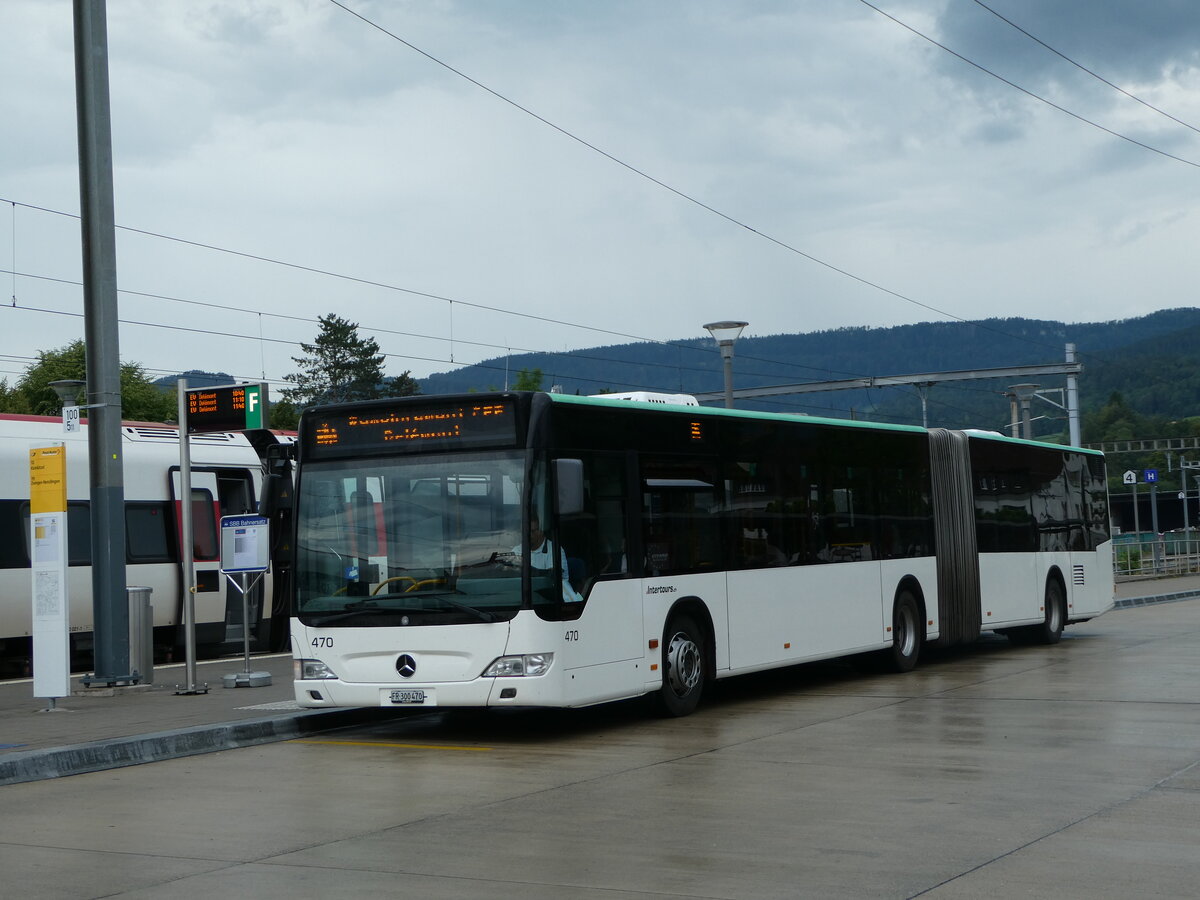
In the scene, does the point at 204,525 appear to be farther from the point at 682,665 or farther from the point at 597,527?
the point at 597,527

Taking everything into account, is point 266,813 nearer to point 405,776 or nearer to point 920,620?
point 405,776

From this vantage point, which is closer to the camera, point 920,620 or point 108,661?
point 108,661

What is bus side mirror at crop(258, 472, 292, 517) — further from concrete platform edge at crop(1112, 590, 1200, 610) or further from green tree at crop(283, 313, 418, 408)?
green tree at crop(283, 313, 418, 408)

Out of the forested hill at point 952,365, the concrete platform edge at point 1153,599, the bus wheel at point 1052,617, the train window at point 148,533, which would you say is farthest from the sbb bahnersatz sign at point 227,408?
the forested hill at point 952,365

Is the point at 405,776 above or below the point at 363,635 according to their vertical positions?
below

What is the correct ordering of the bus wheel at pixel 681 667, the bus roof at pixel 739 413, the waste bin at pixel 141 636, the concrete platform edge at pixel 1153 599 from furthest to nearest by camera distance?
the concrete platform edge at pixel 1153 599 → the waste bin at pixel 141 636 → the bus wheel at pixel 681 667 → the bus roof at pixel 739 413

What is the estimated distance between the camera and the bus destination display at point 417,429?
40.8 feet

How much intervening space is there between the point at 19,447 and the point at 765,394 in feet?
93.3

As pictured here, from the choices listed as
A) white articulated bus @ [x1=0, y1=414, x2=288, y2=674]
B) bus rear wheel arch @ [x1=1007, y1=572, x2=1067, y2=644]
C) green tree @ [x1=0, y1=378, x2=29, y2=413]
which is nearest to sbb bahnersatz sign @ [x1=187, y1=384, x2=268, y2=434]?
white articulated bus @ [x1=0, y1=414, x2=288, y2=674]

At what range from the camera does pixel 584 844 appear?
7918 mm

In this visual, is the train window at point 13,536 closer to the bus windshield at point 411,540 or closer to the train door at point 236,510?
the train door at point 236,510

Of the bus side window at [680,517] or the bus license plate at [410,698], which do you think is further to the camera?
the bus side window at [680,517]

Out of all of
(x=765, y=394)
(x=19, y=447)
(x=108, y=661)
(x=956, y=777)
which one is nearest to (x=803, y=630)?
(x=956, y=777)

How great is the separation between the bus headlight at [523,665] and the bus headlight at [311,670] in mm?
1570
